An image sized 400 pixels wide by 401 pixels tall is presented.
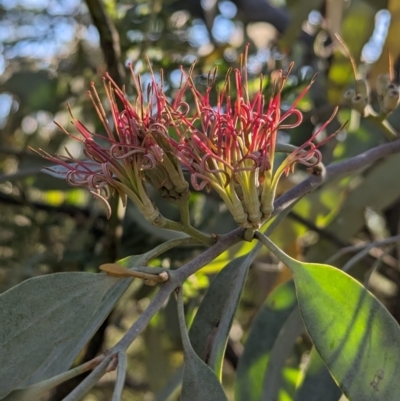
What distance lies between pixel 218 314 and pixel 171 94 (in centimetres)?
59

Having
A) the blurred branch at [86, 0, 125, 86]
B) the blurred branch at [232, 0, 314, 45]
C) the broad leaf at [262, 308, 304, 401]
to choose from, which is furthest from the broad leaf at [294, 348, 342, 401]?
the blurred branch at [232, 0, 314, 45]

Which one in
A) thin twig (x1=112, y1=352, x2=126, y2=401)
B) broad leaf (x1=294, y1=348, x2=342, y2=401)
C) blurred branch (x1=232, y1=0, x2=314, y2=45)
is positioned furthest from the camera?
blurred branch (x1=232, y1=0, x2=314, y2=45)

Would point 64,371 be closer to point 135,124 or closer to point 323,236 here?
point 135,124

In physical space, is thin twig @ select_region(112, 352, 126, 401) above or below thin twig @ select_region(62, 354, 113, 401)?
above

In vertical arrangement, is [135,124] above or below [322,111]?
above

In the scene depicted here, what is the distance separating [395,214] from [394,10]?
1.57ft

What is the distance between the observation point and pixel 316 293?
496mm

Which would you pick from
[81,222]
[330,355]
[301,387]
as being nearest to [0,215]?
[81,222]

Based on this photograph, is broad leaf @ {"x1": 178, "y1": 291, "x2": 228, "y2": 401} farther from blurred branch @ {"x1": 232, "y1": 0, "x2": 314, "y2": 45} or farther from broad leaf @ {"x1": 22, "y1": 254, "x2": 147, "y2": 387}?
blurred branch @ {"x1": 232, "y1": 0, "x2": 314, "y2": 45}

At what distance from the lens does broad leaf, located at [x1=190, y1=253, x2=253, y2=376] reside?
0.51 m

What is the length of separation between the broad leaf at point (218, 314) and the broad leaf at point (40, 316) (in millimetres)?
99

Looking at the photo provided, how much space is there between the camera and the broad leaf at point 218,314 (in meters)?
0.51

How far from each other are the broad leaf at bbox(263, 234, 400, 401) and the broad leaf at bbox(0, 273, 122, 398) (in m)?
0.15

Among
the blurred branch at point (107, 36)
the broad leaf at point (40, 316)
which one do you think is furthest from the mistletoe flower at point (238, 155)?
the blurred branch at point (107, 36)
